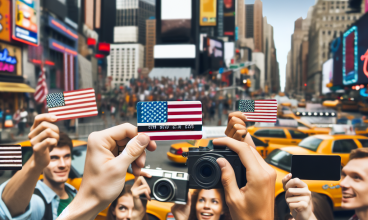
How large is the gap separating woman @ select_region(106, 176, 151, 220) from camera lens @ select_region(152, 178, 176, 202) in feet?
0.29

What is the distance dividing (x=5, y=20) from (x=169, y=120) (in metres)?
21.9

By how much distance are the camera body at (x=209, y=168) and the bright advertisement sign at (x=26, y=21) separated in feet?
71.9

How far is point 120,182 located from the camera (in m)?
1.21

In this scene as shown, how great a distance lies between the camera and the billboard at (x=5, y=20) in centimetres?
1853

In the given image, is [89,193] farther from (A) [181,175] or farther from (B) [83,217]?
(A) [181,175]

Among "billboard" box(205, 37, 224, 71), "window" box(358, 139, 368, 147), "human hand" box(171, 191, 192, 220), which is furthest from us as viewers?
"billboard" box(205, 37, 224, 71)

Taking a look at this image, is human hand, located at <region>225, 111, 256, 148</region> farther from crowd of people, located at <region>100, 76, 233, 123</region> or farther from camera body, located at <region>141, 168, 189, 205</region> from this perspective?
crowd of people, located at <region>100, 76, 233, 123</region>

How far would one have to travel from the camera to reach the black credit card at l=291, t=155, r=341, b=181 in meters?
1.55

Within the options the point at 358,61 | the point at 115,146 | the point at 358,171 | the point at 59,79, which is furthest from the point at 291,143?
the point at 59,79

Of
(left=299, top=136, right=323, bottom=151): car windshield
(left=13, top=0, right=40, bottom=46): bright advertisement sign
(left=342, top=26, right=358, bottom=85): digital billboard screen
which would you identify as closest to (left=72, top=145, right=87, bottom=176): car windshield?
(left=299, top=136, right=323, bottom=151): car windshield

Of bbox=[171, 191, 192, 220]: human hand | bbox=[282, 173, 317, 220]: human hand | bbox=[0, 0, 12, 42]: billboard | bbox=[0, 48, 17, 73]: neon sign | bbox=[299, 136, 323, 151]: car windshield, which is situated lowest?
bbox=[299, 136, 323, 151]: car windshield

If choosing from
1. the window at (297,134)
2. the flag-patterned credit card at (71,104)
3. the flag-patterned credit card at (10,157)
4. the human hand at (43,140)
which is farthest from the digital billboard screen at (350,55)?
the flag-patterned credit card at (10,157)

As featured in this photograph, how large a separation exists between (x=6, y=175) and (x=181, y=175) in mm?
7362

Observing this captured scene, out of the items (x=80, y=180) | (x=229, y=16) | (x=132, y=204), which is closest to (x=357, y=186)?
(x=132, y=204)
